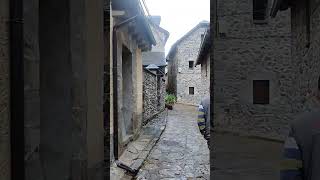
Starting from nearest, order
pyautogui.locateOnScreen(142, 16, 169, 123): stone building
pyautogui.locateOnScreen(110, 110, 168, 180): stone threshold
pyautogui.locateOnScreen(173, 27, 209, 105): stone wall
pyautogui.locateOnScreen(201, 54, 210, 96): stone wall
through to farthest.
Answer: pyautogui.locateOnScreen(110, 110, 168, 180): stone threshold < pyautogui.locateOnScreen(142, 16, 169, 123): stone building < pyautogui.locateOnScreen(201, 54, 210, 96): stone wall < pyautogui.locateOnScreen(173, 27, 209, 105): stone wall

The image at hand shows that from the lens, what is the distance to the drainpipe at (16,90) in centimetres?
224

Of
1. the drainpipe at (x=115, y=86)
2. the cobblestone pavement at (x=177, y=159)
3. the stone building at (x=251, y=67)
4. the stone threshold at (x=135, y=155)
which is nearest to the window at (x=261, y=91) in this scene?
the stone building at (x=251, y=67)

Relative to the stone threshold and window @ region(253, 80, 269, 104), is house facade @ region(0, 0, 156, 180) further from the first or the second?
window @ region(253, 80, 269, 104)

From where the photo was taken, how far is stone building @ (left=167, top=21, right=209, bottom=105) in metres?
36.7

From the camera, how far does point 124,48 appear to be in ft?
31.6

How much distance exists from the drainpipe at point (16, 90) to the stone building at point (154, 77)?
1110cm

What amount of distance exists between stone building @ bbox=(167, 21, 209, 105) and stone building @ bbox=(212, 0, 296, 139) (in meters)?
22.4

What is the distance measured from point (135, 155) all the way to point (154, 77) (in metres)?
11.0

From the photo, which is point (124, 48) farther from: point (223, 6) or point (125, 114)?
point (223, 6)

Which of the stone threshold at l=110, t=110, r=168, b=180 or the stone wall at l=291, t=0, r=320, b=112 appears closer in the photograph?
the stone wall at l=291, t=0, r=320, b=112

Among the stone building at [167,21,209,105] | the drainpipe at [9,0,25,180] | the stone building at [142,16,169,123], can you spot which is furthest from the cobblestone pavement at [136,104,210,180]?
the stone building at [167,21,209,105]

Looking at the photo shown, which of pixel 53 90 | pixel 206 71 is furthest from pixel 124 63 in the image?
pixel 206 71
